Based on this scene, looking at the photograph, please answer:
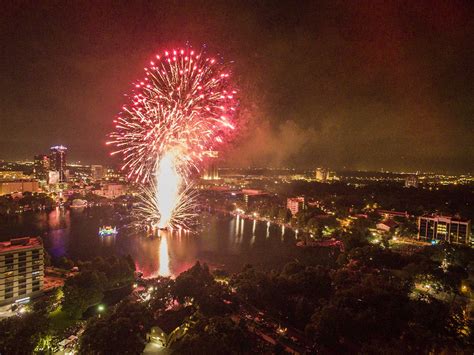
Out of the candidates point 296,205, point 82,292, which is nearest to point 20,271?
point 82,292

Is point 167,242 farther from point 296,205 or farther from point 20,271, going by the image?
point 296,205

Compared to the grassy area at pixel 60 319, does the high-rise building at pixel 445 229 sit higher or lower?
higher

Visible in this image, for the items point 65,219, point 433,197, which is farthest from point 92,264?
point 433,197

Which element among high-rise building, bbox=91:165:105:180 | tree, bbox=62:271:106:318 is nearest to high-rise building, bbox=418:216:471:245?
tree, bbox=62:271:106:318

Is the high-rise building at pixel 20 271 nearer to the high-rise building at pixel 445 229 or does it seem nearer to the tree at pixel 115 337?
the tree at pixel 115 337

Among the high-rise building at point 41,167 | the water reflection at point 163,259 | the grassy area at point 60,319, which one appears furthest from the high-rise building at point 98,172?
the grassy area at point 60,319

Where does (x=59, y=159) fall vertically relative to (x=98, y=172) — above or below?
above

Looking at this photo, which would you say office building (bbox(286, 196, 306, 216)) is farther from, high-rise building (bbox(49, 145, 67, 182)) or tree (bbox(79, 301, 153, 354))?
high-rise building (bbox(49, 145, 67, 182))
